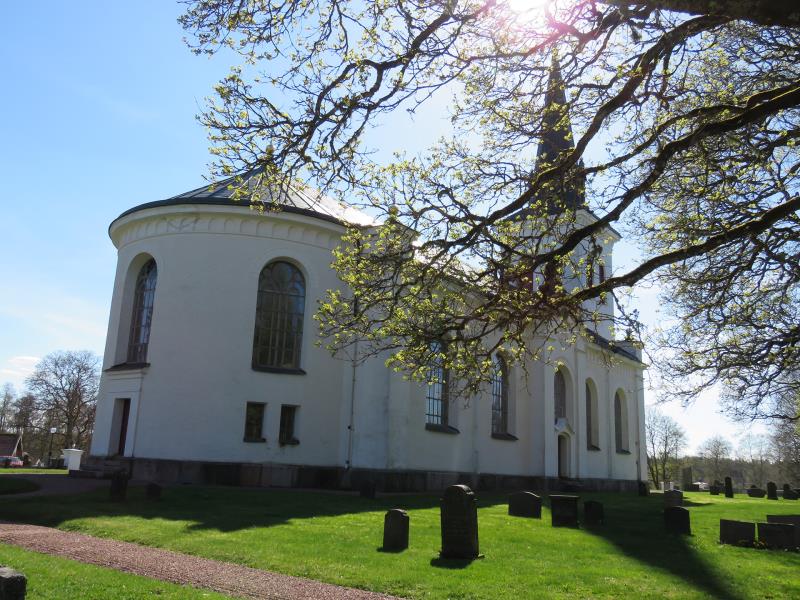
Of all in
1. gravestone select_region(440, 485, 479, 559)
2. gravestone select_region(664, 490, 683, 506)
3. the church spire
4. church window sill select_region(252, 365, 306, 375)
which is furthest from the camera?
gravestone select_region(664, 490, 683, 506)

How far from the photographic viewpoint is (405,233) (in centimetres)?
950

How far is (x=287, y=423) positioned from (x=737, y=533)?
14419 millimetres

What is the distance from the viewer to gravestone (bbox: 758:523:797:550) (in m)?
12.9

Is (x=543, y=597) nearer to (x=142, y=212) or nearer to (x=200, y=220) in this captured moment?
(x=200, y=220)

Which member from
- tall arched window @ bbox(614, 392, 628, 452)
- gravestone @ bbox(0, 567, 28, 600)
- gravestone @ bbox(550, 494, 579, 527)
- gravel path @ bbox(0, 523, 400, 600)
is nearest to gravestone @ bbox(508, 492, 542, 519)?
gravestone @ bbox(550, 494, 579, 527)

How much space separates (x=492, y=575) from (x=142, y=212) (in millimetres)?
19170

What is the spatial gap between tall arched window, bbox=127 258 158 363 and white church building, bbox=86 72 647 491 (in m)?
0.06

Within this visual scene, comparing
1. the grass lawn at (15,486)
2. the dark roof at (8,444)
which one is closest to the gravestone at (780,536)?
the grass lawn at (15,486)

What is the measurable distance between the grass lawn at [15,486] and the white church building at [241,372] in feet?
10.5

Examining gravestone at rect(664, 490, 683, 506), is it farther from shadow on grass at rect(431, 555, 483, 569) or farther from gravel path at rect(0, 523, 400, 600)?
gravel path at rect(0, 523, 400, 600)

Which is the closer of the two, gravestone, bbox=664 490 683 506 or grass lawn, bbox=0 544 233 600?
grass lawn, bbox=0 544 233 600

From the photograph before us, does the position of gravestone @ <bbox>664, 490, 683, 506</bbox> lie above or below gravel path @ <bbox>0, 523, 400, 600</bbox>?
above

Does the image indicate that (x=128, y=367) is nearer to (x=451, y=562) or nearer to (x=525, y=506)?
(x=525, y=506)

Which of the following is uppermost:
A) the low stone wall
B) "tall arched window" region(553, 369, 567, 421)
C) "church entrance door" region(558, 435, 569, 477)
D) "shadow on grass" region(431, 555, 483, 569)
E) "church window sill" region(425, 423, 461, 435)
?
"tall arched window" region(553, 369, 567, 421)
